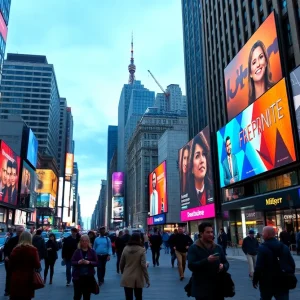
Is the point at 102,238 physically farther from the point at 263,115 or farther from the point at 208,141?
the point at 208,141

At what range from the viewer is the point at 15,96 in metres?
142

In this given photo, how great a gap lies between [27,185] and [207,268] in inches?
3258

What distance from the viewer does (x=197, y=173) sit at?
172ft

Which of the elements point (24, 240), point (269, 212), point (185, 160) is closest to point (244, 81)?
point (269, 212)

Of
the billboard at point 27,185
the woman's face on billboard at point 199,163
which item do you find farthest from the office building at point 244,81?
the billboard at point 27,185

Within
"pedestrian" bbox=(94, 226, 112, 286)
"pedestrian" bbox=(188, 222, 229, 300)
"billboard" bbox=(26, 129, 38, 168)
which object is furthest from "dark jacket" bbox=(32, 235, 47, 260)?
"billboard" bbox=(26, 129, 38, 168)

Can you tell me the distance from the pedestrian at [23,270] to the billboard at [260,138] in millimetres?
25854

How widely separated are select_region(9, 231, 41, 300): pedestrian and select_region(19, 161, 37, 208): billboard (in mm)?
73696

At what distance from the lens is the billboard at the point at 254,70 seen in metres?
32.5

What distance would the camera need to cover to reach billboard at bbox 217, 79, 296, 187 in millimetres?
28734

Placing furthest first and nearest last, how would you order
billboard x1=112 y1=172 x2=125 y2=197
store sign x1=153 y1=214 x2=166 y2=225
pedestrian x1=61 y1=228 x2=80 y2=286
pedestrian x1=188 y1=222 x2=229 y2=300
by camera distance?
billboard x1=112 y1=172 x2=125 y2=197, store sign x1=153 y1=214 x2=166 y2=225, pedestrian x1=61 y1=228 x2=80 y2=286, pedestrian x1=188 y1=222 x2=229 y2=300

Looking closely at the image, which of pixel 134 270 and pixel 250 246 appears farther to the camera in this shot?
pixel 250 246

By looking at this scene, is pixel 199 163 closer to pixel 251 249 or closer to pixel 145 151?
pixel 251 249

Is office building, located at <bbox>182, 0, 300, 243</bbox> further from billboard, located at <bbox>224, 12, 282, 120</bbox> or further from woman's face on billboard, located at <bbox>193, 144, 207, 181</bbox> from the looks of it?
woman's face on billboard, located at <bbox>193, 144, 207, 181</bbox>
